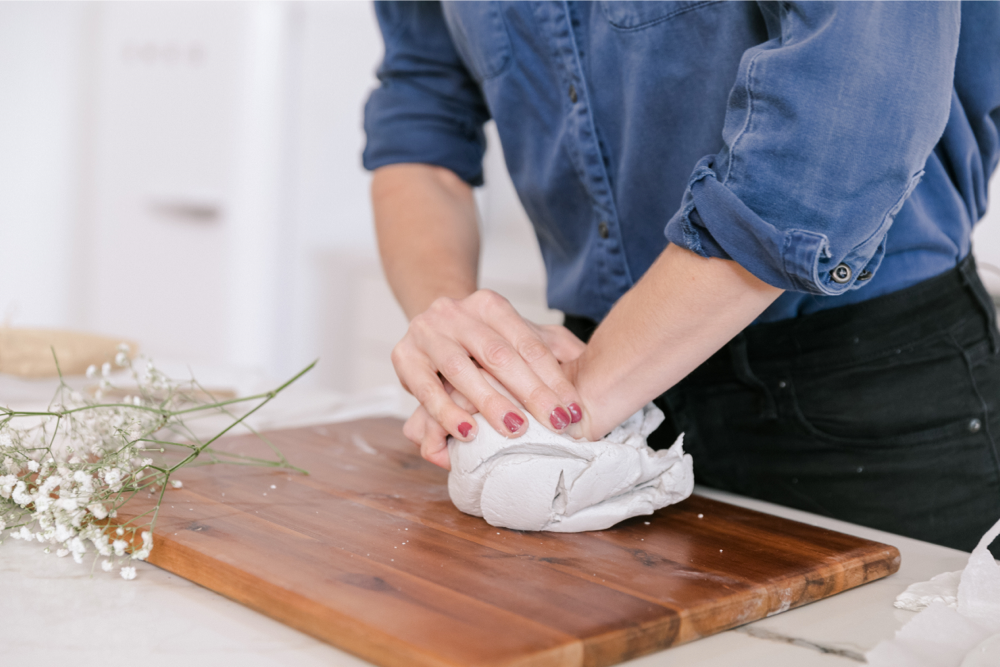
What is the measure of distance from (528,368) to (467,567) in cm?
20

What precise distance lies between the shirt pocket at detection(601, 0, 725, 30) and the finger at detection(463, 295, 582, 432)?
282 mm

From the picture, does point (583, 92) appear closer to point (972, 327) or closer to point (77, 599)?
point (972, 327)

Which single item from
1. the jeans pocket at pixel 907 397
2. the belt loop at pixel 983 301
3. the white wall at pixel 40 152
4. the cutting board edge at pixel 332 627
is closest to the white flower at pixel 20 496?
the cutting board edge at pixel 332 627

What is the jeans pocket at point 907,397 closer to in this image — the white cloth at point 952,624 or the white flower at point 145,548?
the white cloth at point 952,624

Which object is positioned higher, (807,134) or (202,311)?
(807,134)

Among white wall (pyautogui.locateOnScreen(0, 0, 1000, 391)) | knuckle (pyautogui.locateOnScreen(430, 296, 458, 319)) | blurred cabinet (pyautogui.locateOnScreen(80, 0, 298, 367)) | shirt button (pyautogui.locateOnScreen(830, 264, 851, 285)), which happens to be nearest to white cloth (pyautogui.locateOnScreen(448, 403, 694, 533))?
knuckle (pyautogui.locateOnScreen(430, 296, 458, 319))

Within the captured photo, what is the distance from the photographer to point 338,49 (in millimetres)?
3053

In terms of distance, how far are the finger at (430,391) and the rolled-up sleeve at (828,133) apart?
0.87ft

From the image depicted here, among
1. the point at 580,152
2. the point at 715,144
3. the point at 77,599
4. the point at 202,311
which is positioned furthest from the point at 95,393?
the point at 202,311

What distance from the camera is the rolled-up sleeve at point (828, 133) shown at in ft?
2.01

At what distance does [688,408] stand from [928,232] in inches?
11.5

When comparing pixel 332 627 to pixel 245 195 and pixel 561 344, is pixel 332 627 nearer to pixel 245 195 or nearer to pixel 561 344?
pixel 561 344

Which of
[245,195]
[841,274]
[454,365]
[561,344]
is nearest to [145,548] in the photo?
[454,365]

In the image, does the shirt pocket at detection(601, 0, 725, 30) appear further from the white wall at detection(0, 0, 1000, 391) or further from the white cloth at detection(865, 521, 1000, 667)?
the white wall at detection(0, 0, 1000, 391)
